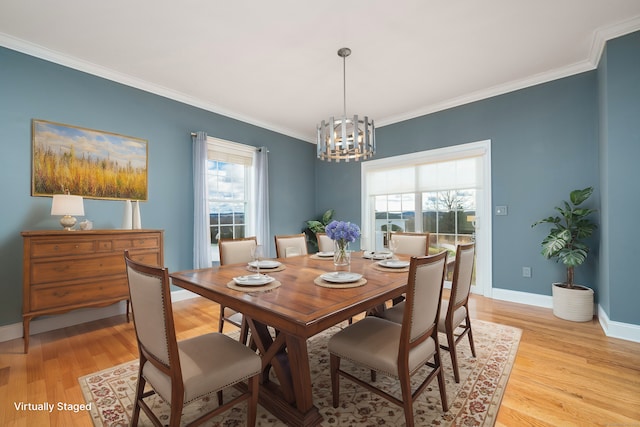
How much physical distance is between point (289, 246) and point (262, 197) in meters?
1.81

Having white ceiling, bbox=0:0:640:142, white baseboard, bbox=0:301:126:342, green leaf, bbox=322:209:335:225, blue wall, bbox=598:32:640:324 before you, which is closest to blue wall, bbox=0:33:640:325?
blue wall, bbox=598:32:640:324

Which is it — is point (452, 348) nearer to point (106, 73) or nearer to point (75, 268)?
point (75, 268)

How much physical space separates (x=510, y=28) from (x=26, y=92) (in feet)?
15.3

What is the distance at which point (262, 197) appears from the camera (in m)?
4.66

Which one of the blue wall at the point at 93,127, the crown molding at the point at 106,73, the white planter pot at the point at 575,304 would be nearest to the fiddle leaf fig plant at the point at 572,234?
the white planter pot at the point at 575,304

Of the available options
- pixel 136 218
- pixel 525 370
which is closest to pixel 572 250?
pixel 525 370

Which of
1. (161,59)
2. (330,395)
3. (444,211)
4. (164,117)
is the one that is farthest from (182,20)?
(444,211)

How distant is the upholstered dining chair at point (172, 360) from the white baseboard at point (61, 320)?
7.36ft

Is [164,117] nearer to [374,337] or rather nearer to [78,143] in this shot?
[78,143]

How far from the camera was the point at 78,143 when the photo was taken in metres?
2.95

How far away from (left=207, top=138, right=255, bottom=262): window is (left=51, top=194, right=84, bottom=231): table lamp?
5.36 ft

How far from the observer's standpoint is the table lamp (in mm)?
2535

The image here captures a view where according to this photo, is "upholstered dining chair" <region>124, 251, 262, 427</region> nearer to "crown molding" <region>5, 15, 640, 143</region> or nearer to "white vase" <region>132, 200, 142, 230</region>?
"white vase" <region>132, 200, 142, 230</region>

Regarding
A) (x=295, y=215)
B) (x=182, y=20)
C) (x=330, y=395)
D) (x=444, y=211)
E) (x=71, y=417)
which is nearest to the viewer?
(x=71, y=417)
